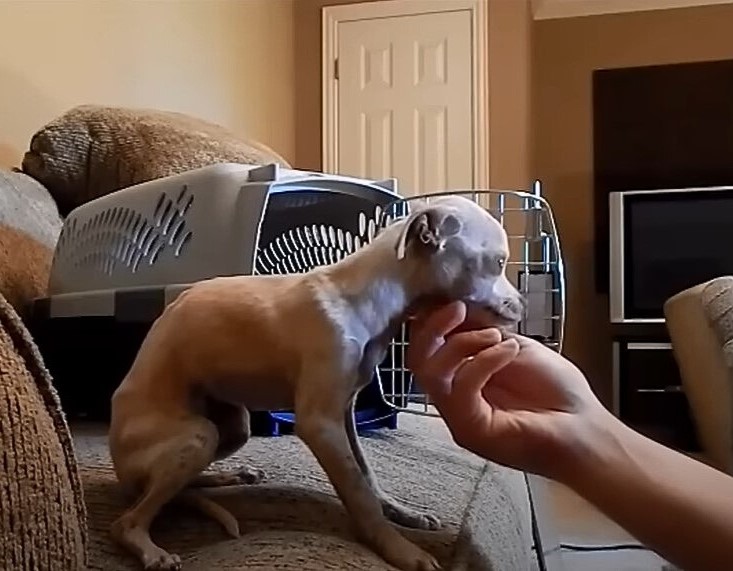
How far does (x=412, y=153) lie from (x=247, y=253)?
2.73m

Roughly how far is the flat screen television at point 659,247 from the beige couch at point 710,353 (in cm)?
166

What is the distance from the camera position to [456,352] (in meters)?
0.63

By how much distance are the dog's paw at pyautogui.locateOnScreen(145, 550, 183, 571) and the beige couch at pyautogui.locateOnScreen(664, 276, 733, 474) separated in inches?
40.7

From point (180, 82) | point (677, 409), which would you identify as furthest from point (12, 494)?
point (677, 409)

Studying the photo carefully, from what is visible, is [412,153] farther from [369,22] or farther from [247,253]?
[247,253]

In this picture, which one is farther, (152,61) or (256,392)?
(152,61)

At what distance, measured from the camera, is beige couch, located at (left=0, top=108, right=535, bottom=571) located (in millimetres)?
468

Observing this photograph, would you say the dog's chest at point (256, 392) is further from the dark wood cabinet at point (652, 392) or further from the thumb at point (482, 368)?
the dark wood cabinet at point (652, 392)

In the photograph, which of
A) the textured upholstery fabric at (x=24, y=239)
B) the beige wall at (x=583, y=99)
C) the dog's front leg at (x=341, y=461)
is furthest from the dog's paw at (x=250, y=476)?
the beige wall at (x=583, y=99)

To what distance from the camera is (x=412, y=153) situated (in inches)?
142

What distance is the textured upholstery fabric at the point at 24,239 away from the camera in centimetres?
114

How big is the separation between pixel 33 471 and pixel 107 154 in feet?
3.51

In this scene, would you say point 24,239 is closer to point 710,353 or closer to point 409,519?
point 409,519

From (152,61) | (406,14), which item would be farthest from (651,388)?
(152,61)
